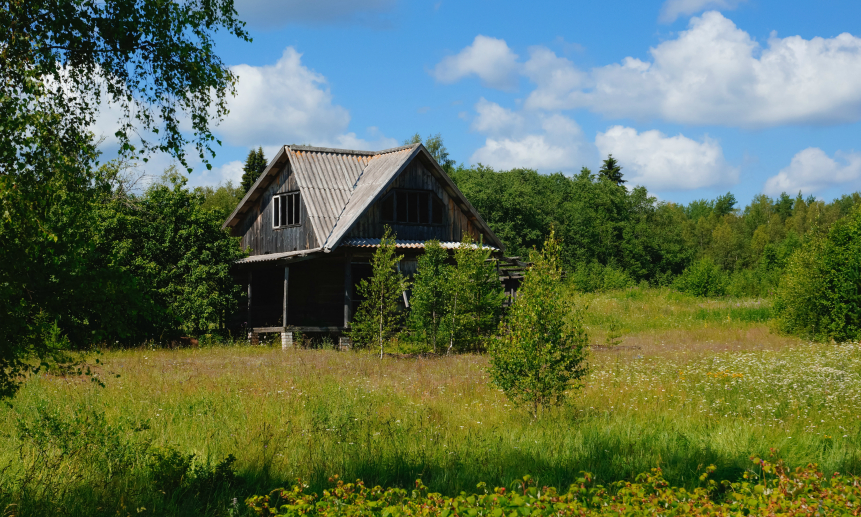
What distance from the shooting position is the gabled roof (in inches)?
917

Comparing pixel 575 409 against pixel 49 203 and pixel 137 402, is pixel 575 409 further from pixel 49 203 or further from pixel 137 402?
pixel 49 203

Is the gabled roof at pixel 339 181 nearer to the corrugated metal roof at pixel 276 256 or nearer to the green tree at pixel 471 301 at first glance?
the corrugated metal roof at pixel 276 256

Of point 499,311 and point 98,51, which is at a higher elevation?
point 98,51

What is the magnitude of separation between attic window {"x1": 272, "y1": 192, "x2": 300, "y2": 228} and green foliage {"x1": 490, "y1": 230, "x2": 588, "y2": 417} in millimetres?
16730

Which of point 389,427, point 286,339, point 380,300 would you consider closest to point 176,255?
point 286,339

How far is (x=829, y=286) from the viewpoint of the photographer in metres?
21.7

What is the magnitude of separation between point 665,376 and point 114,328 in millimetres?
10693

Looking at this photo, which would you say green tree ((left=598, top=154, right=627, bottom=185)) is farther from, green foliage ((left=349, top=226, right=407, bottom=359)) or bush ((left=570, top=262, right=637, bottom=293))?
green foliage ((left=349, top=226, right=407, bottom=359))

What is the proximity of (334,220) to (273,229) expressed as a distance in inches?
151

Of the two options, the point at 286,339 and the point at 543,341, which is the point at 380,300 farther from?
the point at 543,341

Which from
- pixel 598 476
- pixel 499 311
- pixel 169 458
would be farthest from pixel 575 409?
pixel 499 311

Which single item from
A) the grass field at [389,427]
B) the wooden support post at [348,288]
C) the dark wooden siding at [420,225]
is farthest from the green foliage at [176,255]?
the grass field at [389,427]

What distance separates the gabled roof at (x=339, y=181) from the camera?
76.4 feet

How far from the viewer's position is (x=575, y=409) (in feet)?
34.1
